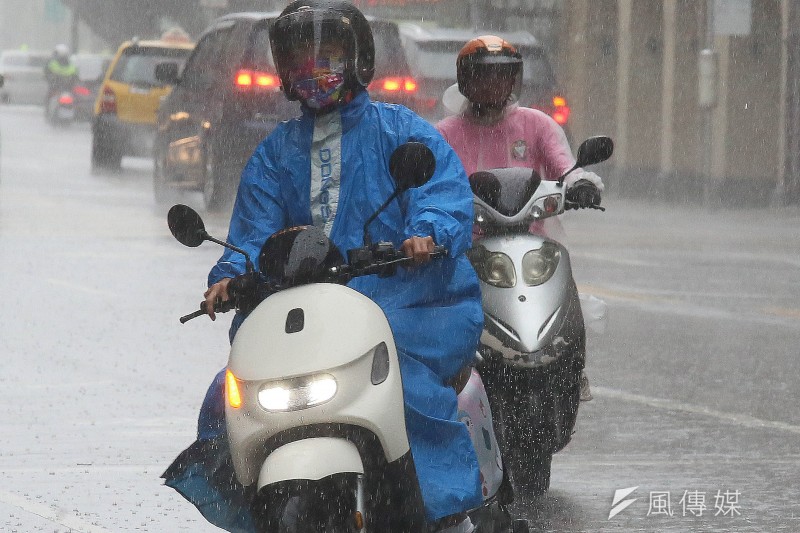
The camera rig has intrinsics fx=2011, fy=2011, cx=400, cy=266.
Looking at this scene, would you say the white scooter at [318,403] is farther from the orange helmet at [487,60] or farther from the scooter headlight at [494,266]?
the orange helmet at [487,60]

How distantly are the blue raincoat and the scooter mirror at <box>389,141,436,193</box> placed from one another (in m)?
0.13

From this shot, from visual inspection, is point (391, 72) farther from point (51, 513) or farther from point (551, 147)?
point (51, 513)

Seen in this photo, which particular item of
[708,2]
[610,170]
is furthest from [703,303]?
[610,170]

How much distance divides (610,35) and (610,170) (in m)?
2.44

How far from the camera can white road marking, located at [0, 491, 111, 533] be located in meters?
6.42

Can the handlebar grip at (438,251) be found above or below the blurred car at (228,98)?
above

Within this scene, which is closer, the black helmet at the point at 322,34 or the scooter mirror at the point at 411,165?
the scooter mirror at the point at 411,165

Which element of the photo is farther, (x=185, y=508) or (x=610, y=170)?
(x=610, y=170)

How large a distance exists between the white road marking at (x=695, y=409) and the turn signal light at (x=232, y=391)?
174 inches

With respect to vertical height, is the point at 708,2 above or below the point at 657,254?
above

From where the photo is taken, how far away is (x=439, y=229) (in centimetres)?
460

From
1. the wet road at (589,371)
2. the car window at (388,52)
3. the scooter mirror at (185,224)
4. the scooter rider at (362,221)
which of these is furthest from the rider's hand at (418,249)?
the car window at (388,52)

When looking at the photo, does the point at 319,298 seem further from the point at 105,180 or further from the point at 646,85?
the point at 646,85

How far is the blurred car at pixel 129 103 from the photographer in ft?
83.0
